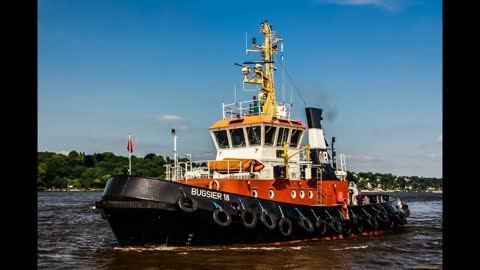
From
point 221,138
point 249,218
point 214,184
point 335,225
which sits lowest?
point 335,225

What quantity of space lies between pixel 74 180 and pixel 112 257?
10492 centimetres

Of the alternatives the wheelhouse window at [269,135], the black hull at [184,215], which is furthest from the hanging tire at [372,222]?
the wheelhouse window at [269,135]

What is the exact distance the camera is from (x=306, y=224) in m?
15.4

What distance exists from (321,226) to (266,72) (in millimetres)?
6189

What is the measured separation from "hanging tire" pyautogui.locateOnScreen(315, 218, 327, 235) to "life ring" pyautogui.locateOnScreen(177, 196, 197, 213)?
4.81 meters

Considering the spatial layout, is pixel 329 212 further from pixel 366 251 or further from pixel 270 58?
pixel 270 58

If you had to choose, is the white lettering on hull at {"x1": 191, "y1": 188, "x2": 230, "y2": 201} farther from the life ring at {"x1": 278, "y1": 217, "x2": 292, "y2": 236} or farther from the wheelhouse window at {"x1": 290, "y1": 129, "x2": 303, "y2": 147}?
the wheelhouse window at {"x1": 290, "y1": 129, "x2": 303, "y2": 147}

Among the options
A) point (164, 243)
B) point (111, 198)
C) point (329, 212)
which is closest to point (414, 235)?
point (329, 212)

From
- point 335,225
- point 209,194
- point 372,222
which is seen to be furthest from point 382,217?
point 209,194

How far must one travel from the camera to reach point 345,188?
1828 cm

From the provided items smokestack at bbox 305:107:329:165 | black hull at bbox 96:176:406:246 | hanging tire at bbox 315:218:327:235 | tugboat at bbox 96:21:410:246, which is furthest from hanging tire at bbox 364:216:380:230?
black hull at bbox 96:176:406:246

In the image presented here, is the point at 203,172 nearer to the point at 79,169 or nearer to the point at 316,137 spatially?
the point at 316,137

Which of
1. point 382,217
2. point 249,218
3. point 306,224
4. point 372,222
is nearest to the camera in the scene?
point 249,218

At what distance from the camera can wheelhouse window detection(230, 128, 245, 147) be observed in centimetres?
1700
